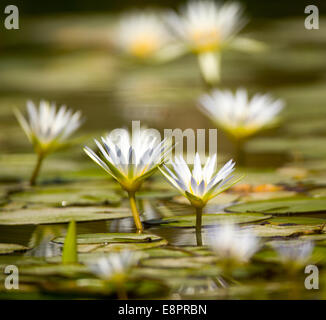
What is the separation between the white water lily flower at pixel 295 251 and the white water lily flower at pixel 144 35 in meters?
1.70

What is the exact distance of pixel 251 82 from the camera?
223 cm

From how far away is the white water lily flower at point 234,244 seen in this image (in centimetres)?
90

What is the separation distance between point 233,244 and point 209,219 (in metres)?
0.12

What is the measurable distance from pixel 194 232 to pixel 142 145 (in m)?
0.18

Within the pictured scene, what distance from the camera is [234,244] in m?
0.95

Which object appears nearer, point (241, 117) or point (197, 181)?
point (197, 181)

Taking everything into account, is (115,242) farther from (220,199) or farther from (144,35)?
(144,35)

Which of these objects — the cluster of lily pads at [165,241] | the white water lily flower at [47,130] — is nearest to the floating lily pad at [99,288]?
the cluster of lily pads at [165,241]

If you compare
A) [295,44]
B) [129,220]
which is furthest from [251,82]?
[129,220]

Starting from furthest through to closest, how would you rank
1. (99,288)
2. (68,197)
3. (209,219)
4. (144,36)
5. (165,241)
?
(144,36) < (68,197) < (209,219) < (165,241) < (99,288)

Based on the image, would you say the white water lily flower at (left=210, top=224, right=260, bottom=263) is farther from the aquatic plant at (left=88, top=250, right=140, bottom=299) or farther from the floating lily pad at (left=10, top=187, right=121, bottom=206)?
the floating lily pad at (left=10, top=187, right=121, bottom=206)

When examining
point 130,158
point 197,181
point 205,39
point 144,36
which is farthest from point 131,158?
point 144,36

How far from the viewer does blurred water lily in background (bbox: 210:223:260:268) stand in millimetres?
893
